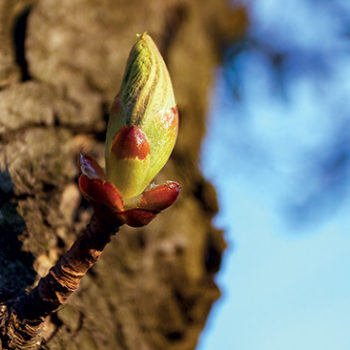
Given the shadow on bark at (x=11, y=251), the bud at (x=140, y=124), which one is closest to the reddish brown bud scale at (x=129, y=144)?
the bud at (x=140, y=124)

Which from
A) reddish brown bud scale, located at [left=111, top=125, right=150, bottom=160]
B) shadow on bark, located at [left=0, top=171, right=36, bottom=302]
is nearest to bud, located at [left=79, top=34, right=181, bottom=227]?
reddish brown bud scale, located at [left=111, top=125, right=150, bottom=160]

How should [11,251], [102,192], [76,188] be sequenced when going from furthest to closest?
[76,188], [11,251], [102,192]

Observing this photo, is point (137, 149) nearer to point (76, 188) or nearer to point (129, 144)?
point (129, 144)

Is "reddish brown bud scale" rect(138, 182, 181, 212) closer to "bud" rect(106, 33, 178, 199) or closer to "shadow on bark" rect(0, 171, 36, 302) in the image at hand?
"bud" rect(106, 33, 178, 199)

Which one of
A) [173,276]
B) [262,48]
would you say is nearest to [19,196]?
[173,276]

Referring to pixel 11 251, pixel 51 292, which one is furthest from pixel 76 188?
pixel 51 292

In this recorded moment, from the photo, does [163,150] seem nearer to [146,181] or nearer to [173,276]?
[146,181]
